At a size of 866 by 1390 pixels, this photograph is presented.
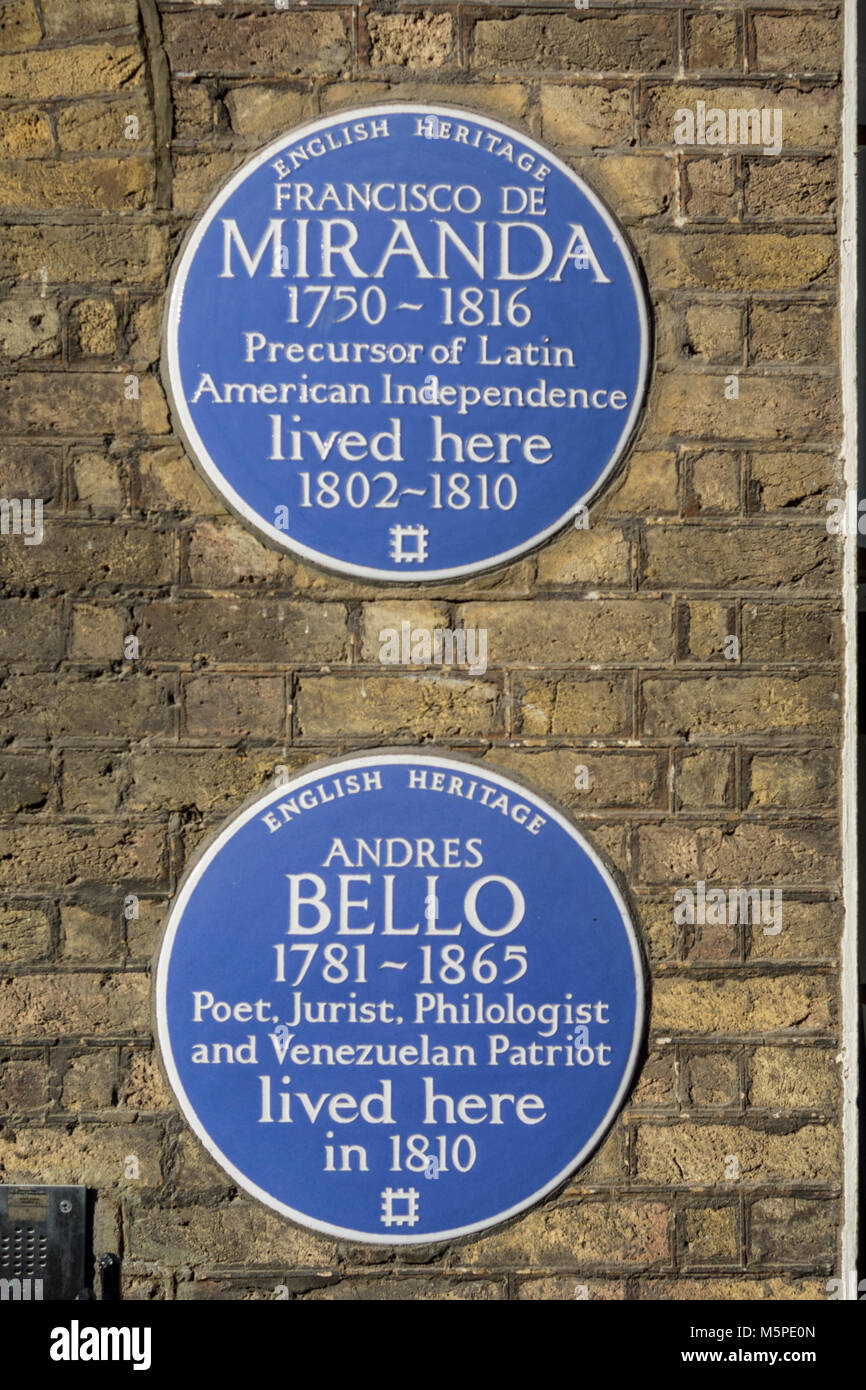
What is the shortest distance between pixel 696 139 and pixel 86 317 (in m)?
1.26

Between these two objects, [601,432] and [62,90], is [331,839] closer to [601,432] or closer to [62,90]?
[601,432]

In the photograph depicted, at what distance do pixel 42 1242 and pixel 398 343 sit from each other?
187 centimetres

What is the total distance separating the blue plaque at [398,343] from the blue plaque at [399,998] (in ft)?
1.68

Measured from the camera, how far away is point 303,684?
7.13 feet

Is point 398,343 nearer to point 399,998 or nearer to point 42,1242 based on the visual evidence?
point 399,998

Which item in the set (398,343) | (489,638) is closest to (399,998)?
(489,638)

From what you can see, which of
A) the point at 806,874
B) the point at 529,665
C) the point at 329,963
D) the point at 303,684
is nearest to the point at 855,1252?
the point at 806,874

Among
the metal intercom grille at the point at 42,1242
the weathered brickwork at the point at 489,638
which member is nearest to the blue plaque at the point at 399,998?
the weathered brickwork at the point at 489,638

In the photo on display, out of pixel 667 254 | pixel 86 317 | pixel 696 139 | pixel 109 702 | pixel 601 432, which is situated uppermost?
pixel 696 139

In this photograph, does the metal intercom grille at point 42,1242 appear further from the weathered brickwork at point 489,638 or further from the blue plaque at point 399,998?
the blue plaque at point 399,998

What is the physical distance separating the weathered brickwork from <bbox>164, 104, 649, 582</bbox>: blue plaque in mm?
68

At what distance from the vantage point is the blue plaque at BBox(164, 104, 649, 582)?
7.10 ft

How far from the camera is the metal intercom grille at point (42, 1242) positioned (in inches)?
83.3

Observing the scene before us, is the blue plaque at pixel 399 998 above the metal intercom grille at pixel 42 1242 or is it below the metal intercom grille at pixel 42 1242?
above
